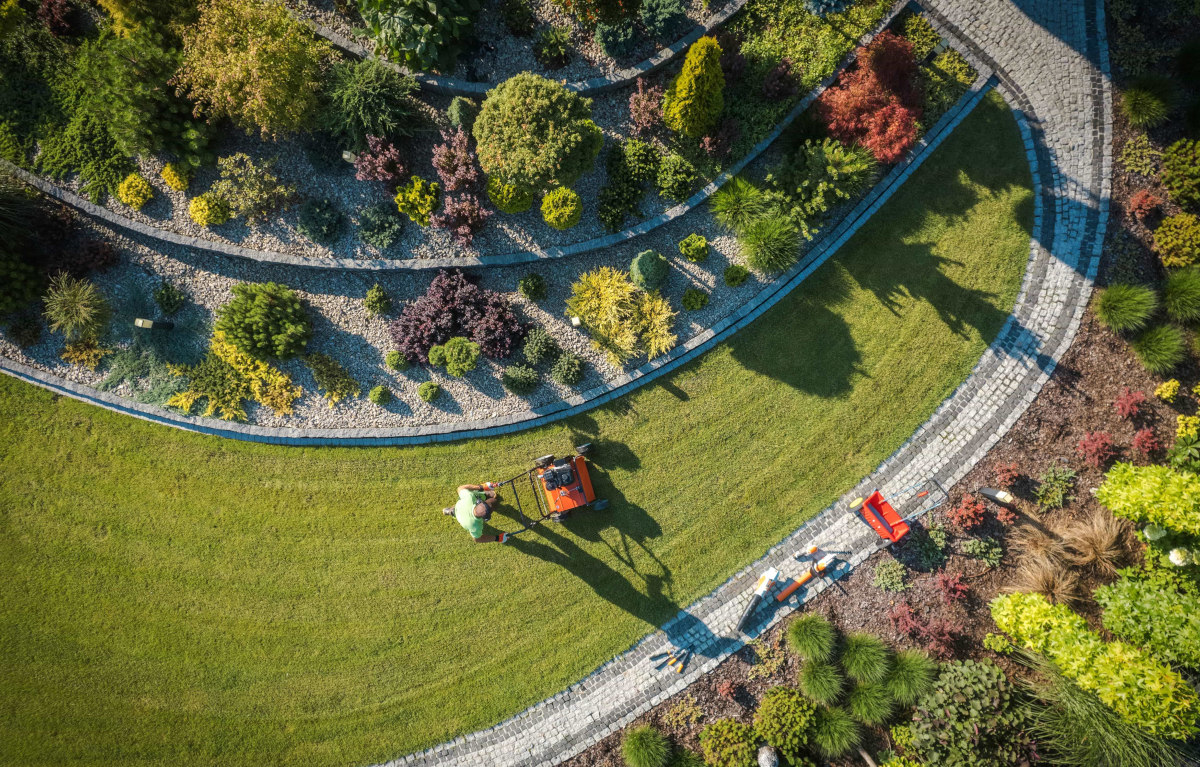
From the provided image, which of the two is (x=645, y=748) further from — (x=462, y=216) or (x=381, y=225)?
(x=381, y=225)

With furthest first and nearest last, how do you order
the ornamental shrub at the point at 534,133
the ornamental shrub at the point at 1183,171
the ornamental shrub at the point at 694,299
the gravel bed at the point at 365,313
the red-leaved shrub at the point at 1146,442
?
1. the gravel bed at the point at 365,313
2. the ornamental shrub at the point at 694,299
3. the red-leaved shrub at the point at 1146,442
4. the ornamental shrub at the point at 1183,171
5. the ornamental shrub at the point at 534,133

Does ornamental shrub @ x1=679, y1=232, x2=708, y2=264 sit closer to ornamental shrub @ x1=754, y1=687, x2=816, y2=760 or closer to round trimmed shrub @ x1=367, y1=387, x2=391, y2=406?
round trimmed shrub @ x1=367, y1=387, x2=391, y2=406

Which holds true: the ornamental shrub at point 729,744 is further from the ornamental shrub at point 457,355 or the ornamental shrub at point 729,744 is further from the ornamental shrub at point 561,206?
the ornamental shrub at point 561,206

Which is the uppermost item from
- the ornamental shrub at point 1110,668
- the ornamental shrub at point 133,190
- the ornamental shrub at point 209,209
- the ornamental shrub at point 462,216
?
the ornamental shrub at point 133,190

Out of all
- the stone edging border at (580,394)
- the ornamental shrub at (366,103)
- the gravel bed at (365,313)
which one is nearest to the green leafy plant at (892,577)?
the stone edging border at (580,394)

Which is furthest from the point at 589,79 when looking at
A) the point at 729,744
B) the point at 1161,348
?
the point at 729,744

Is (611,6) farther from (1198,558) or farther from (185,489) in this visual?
(1198,558)

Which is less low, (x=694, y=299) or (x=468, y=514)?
(x=694, y=299)
